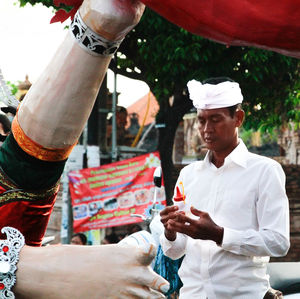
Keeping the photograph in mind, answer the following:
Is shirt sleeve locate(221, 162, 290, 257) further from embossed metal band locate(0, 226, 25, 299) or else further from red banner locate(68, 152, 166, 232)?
red banner locate(68, 152, 166, 232)

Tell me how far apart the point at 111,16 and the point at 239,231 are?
134 cm

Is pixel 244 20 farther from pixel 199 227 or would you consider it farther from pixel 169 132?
pixel 169 132

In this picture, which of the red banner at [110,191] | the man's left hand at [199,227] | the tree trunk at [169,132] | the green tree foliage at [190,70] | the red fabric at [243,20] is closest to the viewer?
the red fabric at [243,20]

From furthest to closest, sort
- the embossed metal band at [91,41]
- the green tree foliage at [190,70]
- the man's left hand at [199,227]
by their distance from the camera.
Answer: the green tree foliage at [190,70] < the man's left hand at [199,227] < the embossed metal band at [91,41]

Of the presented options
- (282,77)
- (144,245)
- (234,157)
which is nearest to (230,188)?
(234,157)

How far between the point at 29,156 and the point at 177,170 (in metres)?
7.85

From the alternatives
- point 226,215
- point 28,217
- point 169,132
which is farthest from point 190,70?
point 28,217

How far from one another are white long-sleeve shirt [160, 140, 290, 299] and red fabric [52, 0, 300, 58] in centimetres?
125

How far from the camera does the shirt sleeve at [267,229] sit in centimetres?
219

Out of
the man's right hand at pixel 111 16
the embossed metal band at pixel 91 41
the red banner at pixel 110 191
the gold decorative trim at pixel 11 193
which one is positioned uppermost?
the man's right hand at pixel 111 16

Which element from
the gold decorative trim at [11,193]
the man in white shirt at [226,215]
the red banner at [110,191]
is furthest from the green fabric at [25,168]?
the red banner at [110,191]

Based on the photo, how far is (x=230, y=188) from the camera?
92.4 inches

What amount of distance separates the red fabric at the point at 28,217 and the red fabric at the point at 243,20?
0.50 m

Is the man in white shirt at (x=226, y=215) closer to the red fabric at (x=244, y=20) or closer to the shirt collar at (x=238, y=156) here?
the shirt collar at (x=238, y=156)
